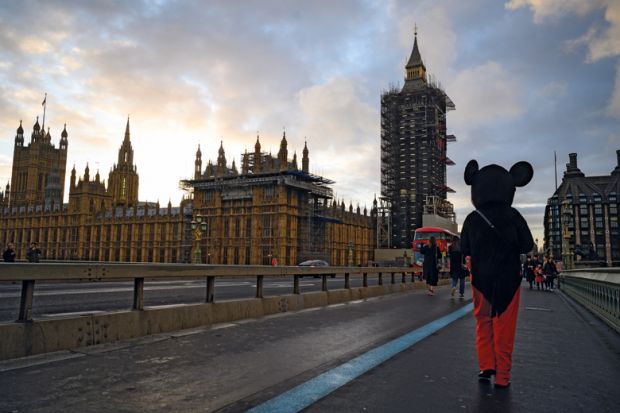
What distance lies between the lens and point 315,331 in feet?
24.0

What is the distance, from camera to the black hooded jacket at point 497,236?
14.6ft

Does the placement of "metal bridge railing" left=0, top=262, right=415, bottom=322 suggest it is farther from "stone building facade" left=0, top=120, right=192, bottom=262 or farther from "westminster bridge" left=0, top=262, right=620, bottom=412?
"stone building facade" left=0, top=120, right=192, bottom=262

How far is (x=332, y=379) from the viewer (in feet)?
14.3

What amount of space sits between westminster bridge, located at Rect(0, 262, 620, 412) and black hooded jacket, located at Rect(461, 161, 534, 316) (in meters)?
0.92

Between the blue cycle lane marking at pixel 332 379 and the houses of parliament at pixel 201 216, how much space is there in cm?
4861

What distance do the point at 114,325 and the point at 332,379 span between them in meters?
3.06

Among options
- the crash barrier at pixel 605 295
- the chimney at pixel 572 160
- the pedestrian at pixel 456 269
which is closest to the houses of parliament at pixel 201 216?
the pedestrian at pixel 456 269

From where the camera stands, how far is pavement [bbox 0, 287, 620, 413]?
359 centimetres

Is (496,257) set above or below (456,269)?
above

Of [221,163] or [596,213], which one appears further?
[596,213]

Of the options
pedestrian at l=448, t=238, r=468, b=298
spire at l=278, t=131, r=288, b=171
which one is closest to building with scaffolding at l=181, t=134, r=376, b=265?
spire at l=278, t=131, r=288, b=171

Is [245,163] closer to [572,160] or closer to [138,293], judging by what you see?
[138,293]

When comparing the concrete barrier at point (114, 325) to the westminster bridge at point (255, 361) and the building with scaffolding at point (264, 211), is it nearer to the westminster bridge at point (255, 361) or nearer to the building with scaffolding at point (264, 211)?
the westminster bridge at point (255, 361)

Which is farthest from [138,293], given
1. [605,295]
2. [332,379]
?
[605,295]
